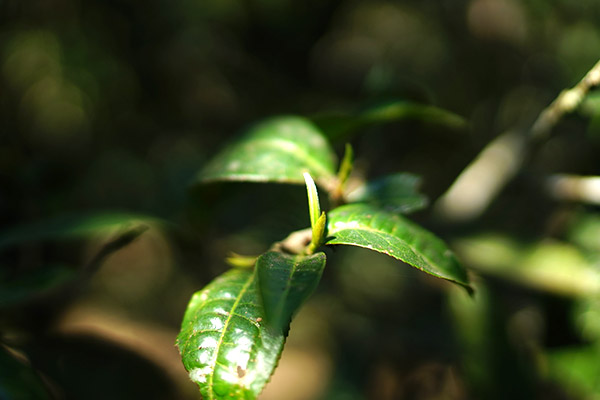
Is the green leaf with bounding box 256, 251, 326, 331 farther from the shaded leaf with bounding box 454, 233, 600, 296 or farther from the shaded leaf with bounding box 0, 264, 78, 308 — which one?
the shaded leaf with bounding box 454, 233, 600, 296

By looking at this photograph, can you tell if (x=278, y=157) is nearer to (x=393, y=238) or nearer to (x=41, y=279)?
(x=393, y=238)

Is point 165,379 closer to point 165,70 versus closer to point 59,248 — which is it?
point 59,248

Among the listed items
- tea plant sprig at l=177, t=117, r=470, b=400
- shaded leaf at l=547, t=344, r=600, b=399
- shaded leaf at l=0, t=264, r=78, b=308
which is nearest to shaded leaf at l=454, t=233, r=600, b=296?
shaded leaf at l=547, t=344, r=600, b=399

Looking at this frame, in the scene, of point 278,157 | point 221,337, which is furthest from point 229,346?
point 278,157

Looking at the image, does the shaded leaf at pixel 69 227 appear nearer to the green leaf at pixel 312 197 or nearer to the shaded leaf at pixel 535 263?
the green leaf at pixel 312 197

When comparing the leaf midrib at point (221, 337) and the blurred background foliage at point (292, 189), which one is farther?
the blurred background foliage at point (292, 189)

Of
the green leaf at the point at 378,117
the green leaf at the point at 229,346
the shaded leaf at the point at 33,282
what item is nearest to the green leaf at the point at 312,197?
the green leaf at the point at 229,346

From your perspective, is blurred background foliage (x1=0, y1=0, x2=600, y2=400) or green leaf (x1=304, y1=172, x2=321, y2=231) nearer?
green leaf (x1=304, y1=172, x2=321, y2=231)
